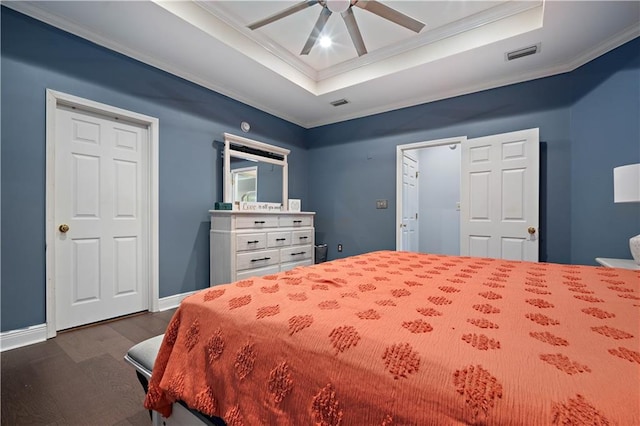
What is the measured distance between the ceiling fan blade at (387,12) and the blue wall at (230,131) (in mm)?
1760

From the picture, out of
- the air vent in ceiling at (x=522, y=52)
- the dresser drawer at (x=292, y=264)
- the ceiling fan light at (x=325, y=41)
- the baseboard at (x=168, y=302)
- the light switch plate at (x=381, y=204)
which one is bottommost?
the baseboard at (x=168, y=302)

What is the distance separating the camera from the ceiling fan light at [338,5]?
7.04 ft

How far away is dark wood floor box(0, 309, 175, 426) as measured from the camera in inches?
57.3

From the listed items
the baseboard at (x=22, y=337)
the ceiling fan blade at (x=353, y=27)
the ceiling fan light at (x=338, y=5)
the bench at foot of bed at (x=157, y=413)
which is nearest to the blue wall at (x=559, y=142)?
the ceiling fan blade at (x=353, y=27)

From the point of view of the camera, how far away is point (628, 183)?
198 centimetres

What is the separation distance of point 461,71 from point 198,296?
353 centimetres

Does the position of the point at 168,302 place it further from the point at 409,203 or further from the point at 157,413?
the point at 409,203

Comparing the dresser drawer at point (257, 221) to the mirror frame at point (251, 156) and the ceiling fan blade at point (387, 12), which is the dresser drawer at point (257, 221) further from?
the ceiling fan blade at point (387, 12)

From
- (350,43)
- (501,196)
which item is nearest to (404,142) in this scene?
(501,196)

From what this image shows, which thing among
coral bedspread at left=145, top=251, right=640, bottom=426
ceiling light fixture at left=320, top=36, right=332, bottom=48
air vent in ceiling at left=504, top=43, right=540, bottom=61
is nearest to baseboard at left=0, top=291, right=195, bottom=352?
coral bedspread at left=145, top=251, right=640, bottom=426

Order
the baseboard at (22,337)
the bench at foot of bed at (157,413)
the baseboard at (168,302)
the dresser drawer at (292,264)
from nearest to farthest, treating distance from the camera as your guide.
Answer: the bench at foot of bed at (157,413) → the baseboard at (22,337) → the baseboard at (168,302) → the dresser drawer at (292,264)

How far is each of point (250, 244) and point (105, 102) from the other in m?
1.99

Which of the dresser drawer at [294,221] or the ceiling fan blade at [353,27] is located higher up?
the ceiling fan blade at [353,27]

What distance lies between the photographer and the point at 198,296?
1.15 metres
